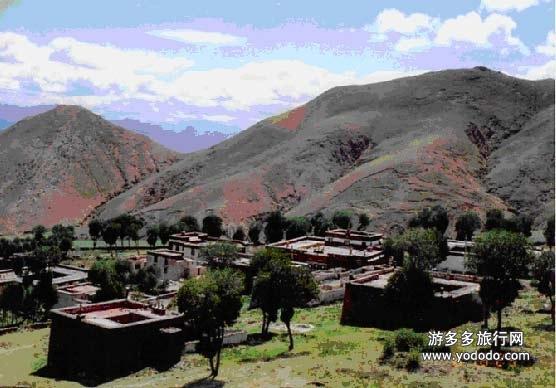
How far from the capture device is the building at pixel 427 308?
3669 cm

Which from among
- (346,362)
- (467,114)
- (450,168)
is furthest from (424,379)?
(467,114)

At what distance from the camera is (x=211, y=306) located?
31422mm

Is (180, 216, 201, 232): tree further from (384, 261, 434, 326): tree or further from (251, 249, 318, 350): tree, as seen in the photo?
(384, 261, 434, 326): tree

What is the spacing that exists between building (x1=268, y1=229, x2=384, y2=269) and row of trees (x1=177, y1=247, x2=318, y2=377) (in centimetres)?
1907

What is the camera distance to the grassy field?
25.3m

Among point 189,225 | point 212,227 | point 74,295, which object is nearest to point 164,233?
point 189,225

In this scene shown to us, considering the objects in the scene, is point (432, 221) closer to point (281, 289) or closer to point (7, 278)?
point (281, 289)

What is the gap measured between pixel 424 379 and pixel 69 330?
20808 millimetres

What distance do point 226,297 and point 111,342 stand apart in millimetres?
7103

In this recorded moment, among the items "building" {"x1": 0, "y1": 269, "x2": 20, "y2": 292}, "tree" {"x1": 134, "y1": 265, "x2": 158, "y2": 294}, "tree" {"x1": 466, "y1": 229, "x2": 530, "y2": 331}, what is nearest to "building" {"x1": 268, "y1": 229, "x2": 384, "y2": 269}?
"tree" {"x1": 134, "y1": 265, "x2": 158, "y2": 294}

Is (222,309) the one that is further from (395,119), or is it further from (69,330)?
(395,119)

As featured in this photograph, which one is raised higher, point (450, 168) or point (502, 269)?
point (450, 168)

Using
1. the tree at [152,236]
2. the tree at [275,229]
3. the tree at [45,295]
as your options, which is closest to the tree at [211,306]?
the tree at [45,295]

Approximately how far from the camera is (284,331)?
39.4 m
